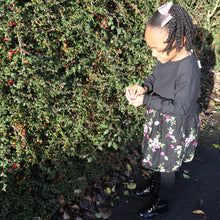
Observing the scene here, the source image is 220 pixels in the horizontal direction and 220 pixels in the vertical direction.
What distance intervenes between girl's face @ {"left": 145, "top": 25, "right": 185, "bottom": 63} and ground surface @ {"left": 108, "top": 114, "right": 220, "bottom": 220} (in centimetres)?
182

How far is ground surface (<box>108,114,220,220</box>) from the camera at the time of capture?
251 centimetres

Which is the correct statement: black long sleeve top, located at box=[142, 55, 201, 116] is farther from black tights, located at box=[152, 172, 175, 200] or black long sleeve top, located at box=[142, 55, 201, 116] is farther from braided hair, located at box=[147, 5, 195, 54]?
black tights, located at box=[152, 172, 175, 200]

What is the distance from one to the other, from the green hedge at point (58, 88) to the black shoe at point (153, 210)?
71cm

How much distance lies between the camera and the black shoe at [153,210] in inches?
96.6

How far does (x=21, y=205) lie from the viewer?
212 cm

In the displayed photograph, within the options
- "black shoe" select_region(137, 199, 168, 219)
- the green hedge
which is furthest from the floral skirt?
"black shoe" select_region(137, 199, 168, 219)

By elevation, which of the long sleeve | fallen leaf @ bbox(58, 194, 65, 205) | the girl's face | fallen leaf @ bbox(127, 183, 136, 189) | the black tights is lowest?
fallen leaf @ bbox(58, 194, 65, 205)

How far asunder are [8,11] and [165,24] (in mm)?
1171

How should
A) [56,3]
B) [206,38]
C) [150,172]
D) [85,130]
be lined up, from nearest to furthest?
[56,3]
[85,130]
[150,172]
[206,38]

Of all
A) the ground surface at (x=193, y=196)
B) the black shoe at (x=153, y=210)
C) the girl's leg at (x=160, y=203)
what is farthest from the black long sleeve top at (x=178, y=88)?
the ground surface at (x=193, y=196)

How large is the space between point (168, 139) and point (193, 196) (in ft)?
3.74

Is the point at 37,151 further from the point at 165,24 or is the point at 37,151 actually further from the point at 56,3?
the point at 165,24

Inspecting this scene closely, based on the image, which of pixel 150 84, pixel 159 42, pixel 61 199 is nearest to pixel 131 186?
pixel 61 199

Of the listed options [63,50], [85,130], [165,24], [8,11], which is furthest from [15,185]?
[165,24]
